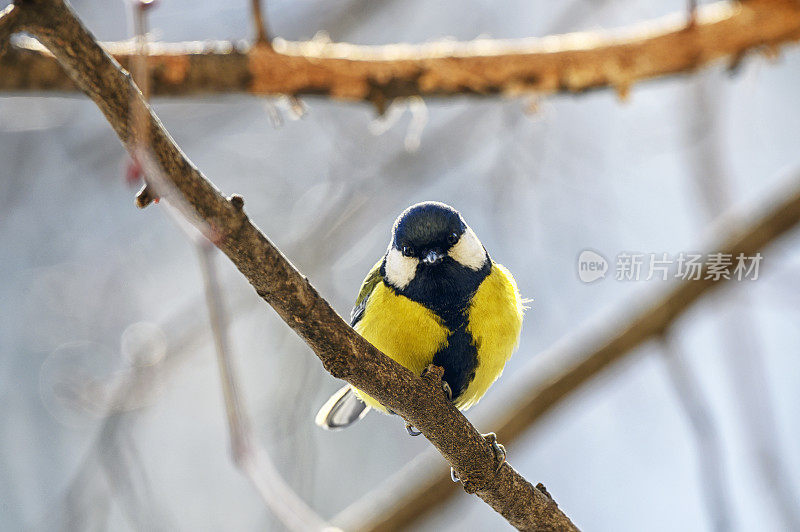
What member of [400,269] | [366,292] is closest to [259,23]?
[366,292]

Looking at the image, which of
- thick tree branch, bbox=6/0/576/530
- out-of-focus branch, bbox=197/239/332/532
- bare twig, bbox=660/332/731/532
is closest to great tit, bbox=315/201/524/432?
thick tree branch, bbox=6/0/576/530

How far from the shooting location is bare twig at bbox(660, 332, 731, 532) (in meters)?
2.10

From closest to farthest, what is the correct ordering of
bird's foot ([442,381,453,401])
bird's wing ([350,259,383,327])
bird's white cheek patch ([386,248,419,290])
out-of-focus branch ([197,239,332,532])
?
out-of-focus branch ([197,239,332,532]) < bird's foot ([442,381,453,401]) < bird's white cheek patch ([386,248,419,290]) < bird's wing ([350,259,383,327])

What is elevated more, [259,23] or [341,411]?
[259,23]

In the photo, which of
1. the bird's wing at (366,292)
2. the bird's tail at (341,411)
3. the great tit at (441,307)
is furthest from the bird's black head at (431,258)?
the bird's tail at (341,411)

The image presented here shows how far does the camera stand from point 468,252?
1.63 m

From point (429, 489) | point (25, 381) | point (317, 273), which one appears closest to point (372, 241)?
point (317, 273)

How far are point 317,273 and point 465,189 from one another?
2.94 feet

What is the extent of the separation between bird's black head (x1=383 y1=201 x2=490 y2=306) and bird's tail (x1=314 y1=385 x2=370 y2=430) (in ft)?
1.62

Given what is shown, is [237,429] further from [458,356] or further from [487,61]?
[487,61]

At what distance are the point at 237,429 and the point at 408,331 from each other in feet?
1.22

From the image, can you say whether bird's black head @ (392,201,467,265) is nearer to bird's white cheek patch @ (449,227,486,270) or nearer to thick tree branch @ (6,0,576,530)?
bird's white cheek patch @ (449,227,486,270)

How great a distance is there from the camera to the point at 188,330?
9.65 feet

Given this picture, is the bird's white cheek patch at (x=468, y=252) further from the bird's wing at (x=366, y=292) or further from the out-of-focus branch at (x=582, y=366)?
the out-of-focus branch at (x=582, y=366)
